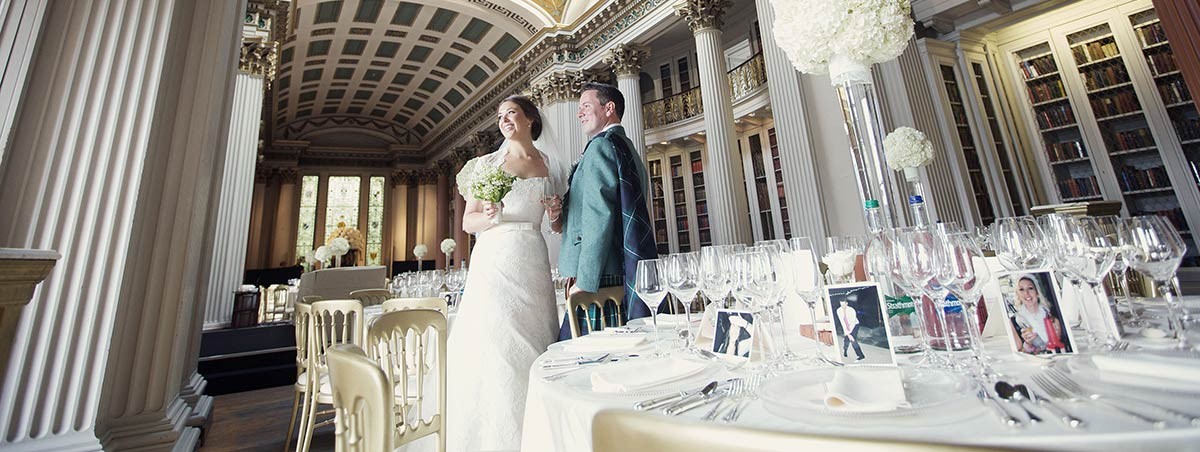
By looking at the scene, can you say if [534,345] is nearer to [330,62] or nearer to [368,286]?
[368,286]

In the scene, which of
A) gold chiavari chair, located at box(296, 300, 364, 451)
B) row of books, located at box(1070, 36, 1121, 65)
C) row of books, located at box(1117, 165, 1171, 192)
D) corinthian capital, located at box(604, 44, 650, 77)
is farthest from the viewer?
corinthian capital, located at box(604, 44, 650, 77)

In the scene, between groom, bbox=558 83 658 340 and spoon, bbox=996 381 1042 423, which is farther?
groom, bbox=558 83 658 340

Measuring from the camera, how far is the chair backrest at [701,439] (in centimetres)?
25

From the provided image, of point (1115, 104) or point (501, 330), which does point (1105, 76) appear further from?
point (501, 330)

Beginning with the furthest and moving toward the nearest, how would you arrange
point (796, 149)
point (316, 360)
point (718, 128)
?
Answer: point (718, 128)
point (796, 149)
point (316, 360)

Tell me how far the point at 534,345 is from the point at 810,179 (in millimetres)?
3361

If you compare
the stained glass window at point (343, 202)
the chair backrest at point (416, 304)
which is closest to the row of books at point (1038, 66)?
the chair backrest at point (416, 304)

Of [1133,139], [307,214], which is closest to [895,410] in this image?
[1133,139]

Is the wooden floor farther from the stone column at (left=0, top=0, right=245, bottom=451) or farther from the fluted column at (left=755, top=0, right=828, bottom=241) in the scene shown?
the fluted column at (left=755, top=0, right=828, bottom=241)

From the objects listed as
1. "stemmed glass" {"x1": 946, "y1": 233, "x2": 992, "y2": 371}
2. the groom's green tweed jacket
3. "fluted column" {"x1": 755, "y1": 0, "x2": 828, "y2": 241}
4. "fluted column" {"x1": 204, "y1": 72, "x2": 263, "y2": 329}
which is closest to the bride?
the groom's green tweed jacket

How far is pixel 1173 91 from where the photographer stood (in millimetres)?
4770

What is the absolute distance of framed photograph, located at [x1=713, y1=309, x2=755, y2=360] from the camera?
97cm

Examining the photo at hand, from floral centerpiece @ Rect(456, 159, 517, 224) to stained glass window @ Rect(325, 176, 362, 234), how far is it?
14.9 m

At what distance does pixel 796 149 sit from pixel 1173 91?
4352mm
